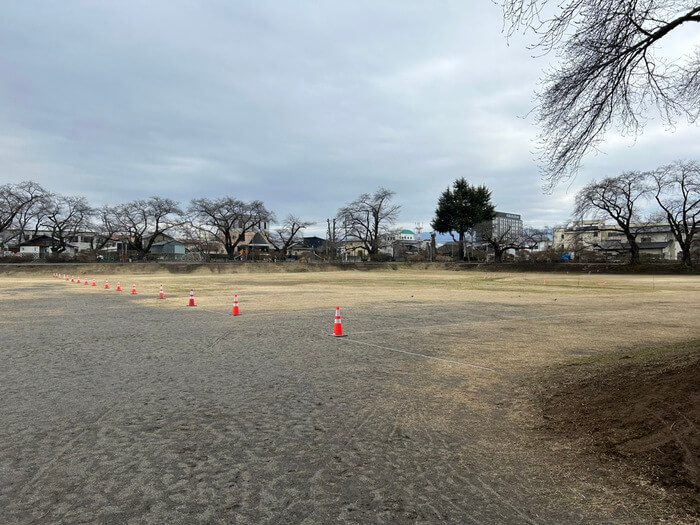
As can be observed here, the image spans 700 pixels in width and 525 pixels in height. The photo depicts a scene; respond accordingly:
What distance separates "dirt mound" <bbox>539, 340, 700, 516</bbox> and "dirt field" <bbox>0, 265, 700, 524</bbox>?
0.04 metres

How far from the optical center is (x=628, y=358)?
21.8ft

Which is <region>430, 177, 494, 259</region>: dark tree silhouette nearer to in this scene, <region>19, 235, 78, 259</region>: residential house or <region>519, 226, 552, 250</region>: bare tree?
<region>519, 226, 552, 250</region>: bare tree

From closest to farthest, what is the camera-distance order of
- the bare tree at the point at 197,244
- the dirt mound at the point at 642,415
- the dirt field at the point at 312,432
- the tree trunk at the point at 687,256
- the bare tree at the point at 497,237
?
the dirt field at the point at 312,432 → the dirt mound at the point at 642,415 → the tree trunk at the point at 687,256 → the bare tree at the point at 497,237 → the bare tree at the point at 197,244

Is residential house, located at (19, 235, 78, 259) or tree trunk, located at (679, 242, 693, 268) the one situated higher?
→ residential house, located at (19, 235, 78, 259)

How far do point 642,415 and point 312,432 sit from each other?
314 centimetres

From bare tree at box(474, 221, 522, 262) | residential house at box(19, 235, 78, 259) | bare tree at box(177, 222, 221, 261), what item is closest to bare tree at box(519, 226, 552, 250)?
bare tree at box(474, 221, 522, 262)

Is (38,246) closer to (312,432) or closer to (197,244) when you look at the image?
(197,244)

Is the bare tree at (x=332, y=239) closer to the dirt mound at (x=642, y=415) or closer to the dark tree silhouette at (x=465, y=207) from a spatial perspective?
the dark tree silhouette at (x=465, y=207)

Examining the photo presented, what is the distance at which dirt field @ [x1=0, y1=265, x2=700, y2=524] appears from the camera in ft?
9.99

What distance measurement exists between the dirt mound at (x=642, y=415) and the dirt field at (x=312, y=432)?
0.04 metres

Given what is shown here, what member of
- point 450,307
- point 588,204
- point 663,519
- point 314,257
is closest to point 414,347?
point 663,519

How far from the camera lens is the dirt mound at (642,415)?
331 centimetres

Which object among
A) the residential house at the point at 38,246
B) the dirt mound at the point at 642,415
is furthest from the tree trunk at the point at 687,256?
the residential house at the point at 38,246

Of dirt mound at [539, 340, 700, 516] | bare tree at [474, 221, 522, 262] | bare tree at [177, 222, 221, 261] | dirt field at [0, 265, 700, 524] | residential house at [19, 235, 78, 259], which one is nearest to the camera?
dirt field at [0, 265, 700, 524]
